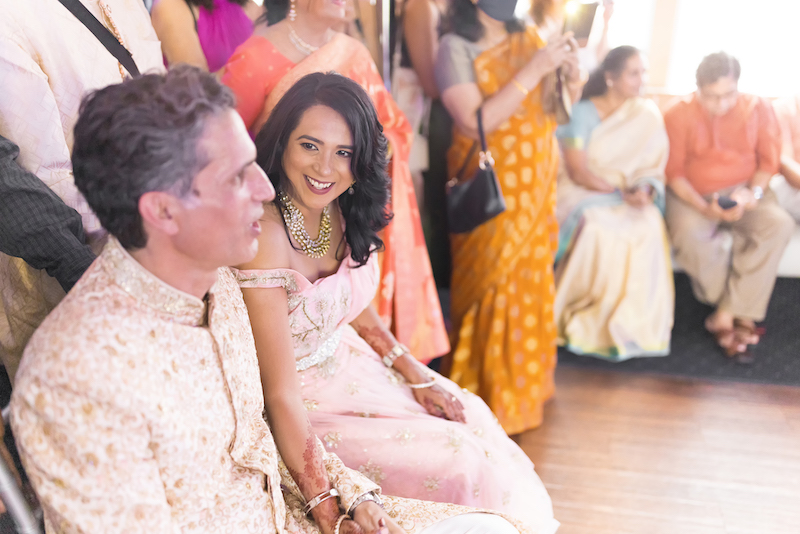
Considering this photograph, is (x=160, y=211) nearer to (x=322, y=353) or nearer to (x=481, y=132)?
(x=322, y=353)

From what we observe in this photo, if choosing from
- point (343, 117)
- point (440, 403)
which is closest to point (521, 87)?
point (343, 117)

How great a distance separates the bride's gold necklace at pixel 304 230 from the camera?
1.16 m

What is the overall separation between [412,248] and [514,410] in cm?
74

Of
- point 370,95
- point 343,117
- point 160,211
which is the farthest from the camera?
point 370,95

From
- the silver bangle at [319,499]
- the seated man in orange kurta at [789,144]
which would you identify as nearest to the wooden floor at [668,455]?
the seated man in orange kurta at [789,144]

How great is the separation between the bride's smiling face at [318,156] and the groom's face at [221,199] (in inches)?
12.0

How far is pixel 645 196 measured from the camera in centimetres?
260

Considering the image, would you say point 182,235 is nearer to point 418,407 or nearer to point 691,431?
point 418,407

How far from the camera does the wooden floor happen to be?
178 cm

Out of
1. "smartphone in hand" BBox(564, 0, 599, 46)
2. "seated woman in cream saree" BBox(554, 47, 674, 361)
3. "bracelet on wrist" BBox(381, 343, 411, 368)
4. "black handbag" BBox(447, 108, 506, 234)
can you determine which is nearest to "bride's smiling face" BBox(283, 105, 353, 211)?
"bracelet on wrist" BBox(381, 343, 411, 368)

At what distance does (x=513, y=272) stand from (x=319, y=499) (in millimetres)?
1266

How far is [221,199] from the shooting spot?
776 mm

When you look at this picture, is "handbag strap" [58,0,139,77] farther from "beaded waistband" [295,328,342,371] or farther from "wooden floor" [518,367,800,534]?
"wooden floor" [518,367,800,534]

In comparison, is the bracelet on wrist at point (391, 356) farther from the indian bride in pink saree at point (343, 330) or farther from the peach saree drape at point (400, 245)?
the peach saree drape at point (400, 245)
